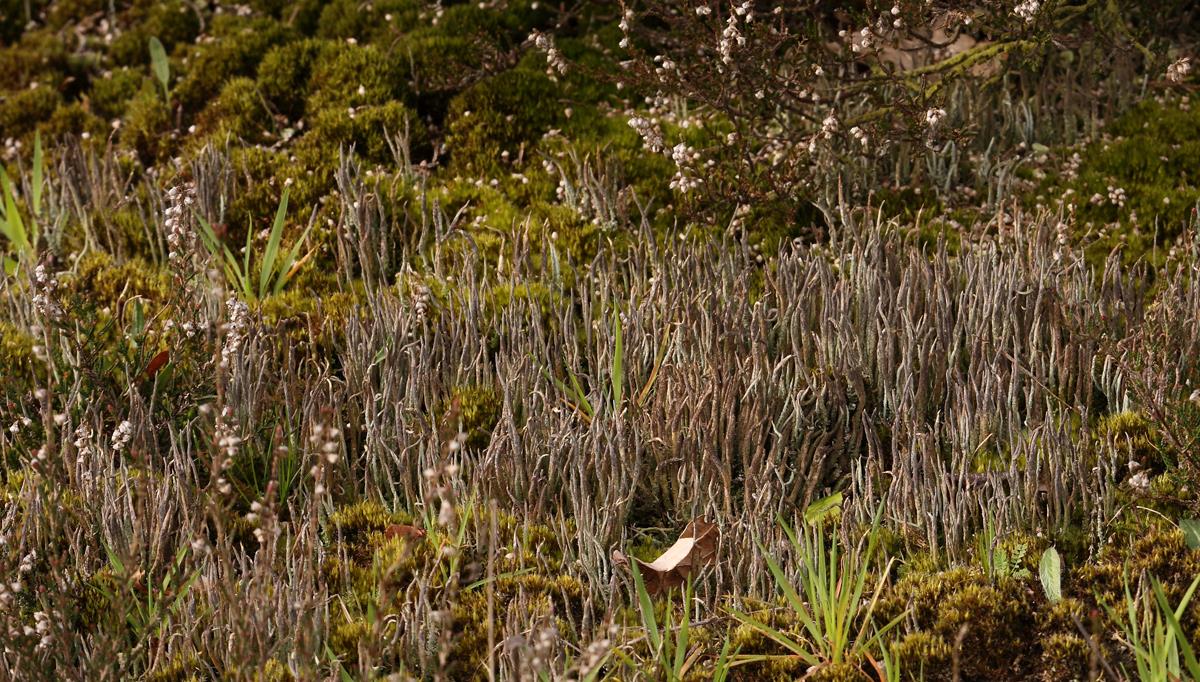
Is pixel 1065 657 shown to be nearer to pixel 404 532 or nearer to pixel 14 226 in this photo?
pixel 404 532

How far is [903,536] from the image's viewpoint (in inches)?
135

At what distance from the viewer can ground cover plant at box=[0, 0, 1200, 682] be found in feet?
10.1

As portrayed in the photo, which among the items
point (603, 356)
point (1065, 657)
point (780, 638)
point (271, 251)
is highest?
point (271, 251)

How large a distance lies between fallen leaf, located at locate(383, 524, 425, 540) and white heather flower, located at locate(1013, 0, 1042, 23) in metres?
2.79

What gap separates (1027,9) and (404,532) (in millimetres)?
2838

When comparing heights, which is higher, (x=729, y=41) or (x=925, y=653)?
(x=729, y=41)

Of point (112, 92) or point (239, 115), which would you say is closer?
point (239, 115)

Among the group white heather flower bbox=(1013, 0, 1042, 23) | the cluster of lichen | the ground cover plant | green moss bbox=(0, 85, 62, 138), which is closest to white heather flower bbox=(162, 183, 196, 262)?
the ground cover plant

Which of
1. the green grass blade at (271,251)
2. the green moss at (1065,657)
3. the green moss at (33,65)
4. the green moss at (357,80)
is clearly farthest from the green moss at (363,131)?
the green moss at (1065,657)

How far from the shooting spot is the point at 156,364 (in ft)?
13.4

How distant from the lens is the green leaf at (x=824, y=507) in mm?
3475

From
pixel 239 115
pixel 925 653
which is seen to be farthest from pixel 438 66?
pixel 925 653

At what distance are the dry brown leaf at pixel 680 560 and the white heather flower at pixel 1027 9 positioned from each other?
230 centimetres

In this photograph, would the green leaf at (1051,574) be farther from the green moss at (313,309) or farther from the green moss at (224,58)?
the green moss at (224,58)
